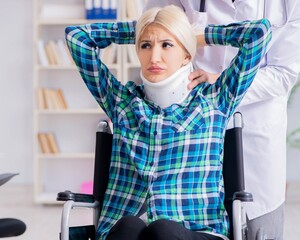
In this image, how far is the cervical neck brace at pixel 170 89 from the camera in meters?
2.06

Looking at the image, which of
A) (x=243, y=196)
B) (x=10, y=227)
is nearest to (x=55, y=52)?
(x=243, y=196)

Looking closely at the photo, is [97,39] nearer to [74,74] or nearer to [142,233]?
[142,233]

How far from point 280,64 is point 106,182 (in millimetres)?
658

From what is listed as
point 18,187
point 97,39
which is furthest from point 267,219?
point 18,187

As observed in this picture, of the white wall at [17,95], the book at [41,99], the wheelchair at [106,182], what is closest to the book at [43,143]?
the book at [41,99]

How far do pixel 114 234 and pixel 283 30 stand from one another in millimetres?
852

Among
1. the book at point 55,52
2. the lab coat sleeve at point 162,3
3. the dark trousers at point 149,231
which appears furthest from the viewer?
the book at point 55,52

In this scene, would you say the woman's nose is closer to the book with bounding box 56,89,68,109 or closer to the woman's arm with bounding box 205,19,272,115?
the woman's arm with bounding box 205,19,272,115

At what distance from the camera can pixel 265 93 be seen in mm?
2168

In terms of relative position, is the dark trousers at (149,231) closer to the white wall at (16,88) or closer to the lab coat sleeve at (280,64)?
the lab coat sleeve at (280,64)

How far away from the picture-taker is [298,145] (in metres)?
5.51

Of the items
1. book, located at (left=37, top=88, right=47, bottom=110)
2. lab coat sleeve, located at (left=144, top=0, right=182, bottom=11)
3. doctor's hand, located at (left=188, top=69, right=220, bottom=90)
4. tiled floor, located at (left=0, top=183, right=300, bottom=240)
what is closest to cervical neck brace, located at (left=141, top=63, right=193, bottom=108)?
doctor's hand, located at (left=188, top=69, right=220, bottom=90)

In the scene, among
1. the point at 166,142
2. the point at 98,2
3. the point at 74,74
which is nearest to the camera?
the point at 166,142

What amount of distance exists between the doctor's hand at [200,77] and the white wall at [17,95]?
361 centimetres
